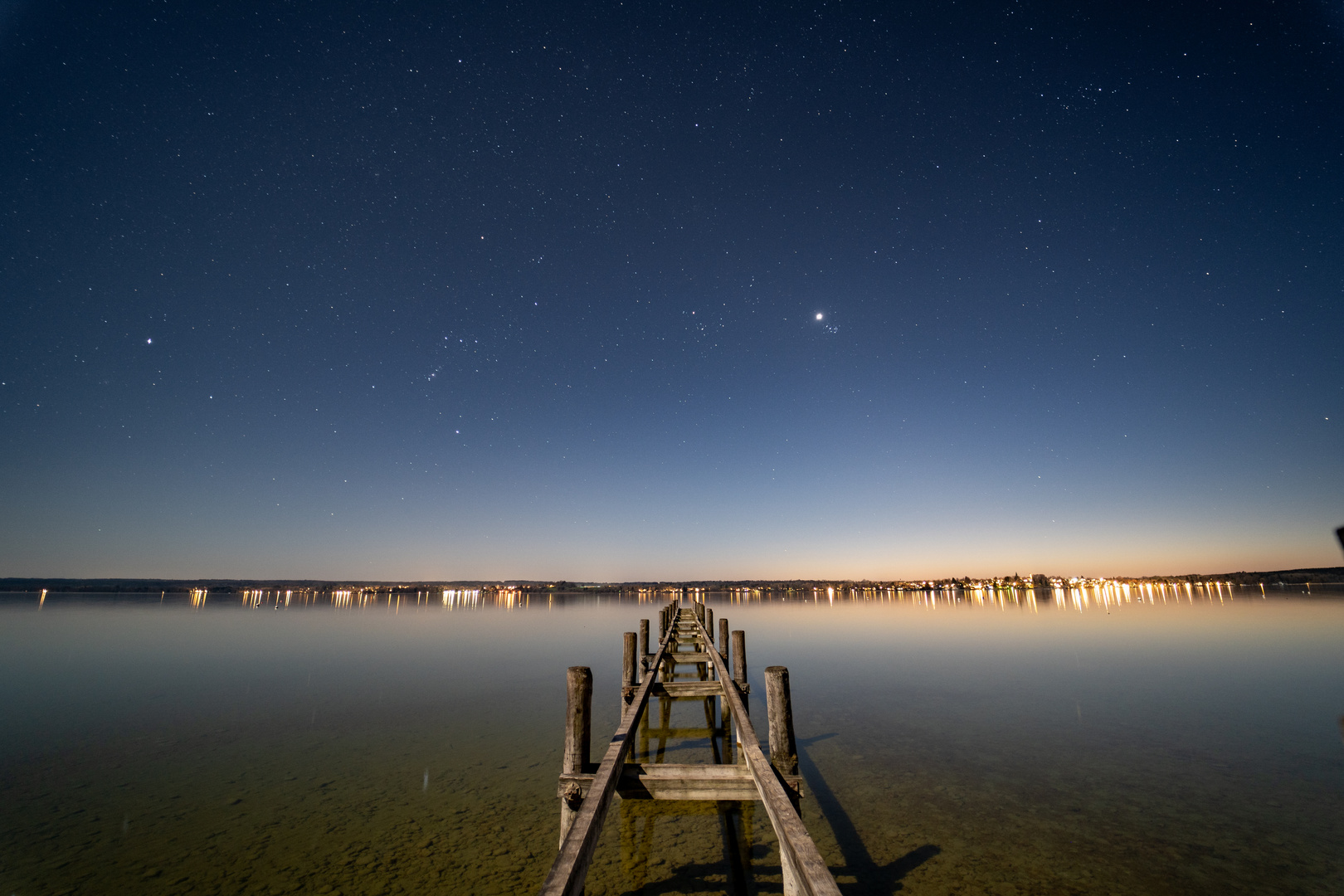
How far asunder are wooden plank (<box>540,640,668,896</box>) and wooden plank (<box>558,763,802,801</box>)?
0.22 m

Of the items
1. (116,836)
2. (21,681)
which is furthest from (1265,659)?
(21,681)

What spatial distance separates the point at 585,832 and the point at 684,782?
2.28 metres

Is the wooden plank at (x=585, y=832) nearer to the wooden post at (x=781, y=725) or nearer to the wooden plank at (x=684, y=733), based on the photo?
the wooden post at (x=781, y=725)

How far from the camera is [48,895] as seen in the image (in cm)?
720

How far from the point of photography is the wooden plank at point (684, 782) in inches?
232

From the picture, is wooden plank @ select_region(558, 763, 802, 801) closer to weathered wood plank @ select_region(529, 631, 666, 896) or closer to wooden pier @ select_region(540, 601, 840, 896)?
wooden pier @ select_region(540, 601, 840, 896)

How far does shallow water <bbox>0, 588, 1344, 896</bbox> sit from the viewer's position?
7.82 m

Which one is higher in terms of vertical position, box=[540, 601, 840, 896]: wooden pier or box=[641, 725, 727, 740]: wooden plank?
box=[540, 601, 840, 896]: wooden pier

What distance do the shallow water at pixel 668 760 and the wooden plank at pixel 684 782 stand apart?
2.39 m

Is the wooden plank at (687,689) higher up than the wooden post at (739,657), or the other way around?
the wooden post at (739,657)

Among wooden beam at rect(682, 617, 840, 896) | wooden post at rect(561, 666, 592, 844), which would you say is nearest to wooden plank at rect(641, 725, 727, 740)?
wooden post at rect(561, 666, 592, 844)

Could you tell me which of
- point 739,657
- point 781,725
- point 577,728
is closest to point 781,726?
point 781,725

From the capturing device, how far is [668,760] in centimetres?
1280

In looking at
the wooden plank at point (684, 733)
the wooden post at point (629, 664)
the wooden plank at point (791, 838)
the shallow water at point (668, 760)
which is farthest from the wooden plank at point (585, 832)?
the wooden plank at point (684, 733)
